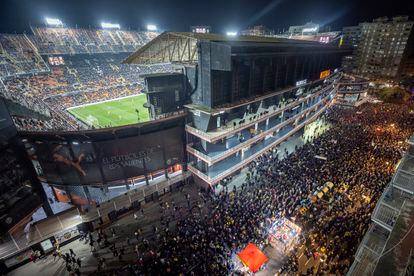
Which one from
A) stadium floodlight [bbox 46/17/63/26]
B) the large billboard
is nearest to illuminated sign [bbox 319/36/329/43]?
the large billboard

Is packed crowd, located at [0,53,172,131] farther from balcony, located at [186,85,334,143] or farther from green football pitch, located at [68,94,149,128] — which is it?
balcony, located at [186,85,334,143]

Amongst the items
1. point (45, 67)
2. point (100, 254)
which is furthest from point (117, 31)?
point (100, 254)

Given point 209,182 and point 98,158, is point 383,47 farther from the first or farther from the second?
point 98,158

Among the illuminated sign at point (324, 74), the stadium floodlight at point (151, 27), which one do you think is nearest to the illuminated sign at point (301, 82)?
the illuminated sign at point (324, 74)

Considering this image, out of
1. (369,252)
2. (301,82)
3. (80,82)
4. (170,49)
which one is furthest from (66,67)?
(369,252)

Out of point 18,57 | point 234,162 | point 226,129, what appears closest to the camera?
point 226,129

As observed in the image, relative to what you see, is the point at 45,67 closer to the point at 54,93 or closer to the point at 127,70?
the point at 54,93

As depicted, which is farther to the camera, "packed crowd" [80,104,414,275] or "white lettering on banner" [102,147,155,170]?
"white lettering on banner" [102,147,155,170]

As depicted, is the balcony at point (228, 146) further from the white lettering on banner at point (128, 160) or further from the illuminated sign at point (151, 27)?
the illuminated sign at point (151, 27)
